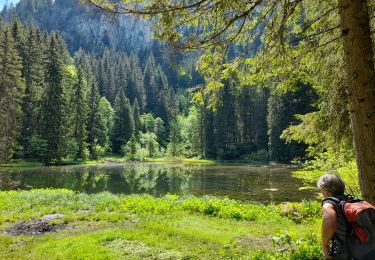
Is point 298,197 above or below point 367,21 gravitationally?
below

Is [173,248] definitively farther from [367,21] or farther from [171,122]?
[171,122]

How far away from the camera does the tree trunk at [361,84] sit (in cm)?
527

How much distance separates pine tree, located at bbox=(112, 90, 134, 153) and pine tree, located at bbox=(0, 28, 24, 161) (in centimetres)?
3814

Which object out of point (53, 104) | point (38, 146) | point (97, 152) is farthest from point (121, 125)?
point (38, 146)

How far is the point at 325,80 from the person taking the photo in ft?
30.8

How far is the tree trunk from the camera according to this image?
5.27m

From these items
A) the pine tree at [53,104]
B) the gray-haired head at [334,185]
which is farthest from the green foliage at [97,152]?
the gray-haired head at [334,185]

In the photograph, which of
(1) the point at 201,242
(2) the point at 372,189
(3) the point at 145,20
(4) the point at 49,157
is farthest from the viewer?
(4) the point at 49,157

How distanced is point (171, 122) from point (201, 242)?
3977 inches

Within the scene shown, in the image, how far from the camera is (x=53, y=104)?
5556cm

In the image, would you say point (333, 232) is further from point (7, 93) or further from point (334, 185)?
point (7, 93)

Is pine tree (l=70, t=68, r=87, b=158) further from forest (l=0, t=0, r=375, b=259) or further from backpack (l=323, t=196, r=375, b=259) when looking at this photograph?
backpack (l=323, t=196, r=375, b=259)

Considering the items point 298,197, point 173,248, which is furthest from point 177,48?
point 298,197

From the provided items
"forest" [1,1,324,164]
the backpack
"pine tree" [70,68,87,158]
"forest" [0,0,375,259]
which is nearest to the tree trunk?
"forest" [0,0,375,259]
